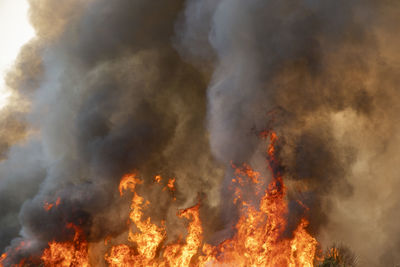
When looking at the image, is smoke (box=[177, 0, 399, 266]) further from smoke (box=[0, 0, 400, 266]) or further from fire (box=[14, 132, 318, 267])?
fire (box=[14, 132, 318, 267])

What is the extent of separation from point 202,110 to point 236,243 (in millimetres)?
9896

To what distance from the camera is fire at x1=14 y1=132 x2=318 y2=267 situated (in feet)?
43.7

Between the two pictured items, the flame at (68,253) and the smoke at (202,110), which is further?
the smoke at (202,110)

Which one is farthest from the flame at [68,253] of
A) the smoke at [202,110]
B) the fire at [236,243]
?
the smoke at [202,110]

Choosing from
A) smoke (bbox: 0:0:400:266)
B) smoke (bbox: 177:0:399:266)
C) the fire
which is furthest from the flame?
smoke (bbox: 177:0:399:266)

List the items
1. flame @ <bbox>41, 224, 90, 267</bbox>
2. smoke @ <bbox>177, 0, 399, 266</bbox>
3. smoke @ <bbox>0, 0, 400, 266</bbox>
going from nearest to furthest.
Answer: flame @ <bbox>41, 224, 90, 267</bbox>, smoke @ <bbox>177, 0, 399, 266</bbox>, smoke @ <bbox>0, 0, 400, 266</bbox>

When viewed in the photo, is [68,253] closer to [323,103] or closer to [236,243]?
[236,243]

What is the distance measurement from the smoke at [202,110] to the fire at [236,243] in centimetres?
61

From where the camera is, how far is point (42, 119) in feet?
69.8

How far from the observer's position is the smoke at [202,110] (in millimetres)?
13961

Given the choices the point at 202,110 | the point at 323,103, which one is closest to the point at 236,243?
the point at 323,103

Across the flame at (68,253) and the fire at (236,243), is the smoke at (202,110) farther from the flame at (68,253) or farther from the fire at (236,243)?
the fire at (236,243)

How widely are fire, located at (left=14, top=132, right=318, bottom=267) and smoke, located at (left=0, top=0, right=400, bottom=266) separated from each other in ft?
1.99

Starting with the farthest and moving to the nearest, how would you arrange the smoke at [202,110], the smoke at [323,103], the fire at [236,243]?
the smoke at [202,110]
the smoke at [323,103]
the fire at [236,243]
